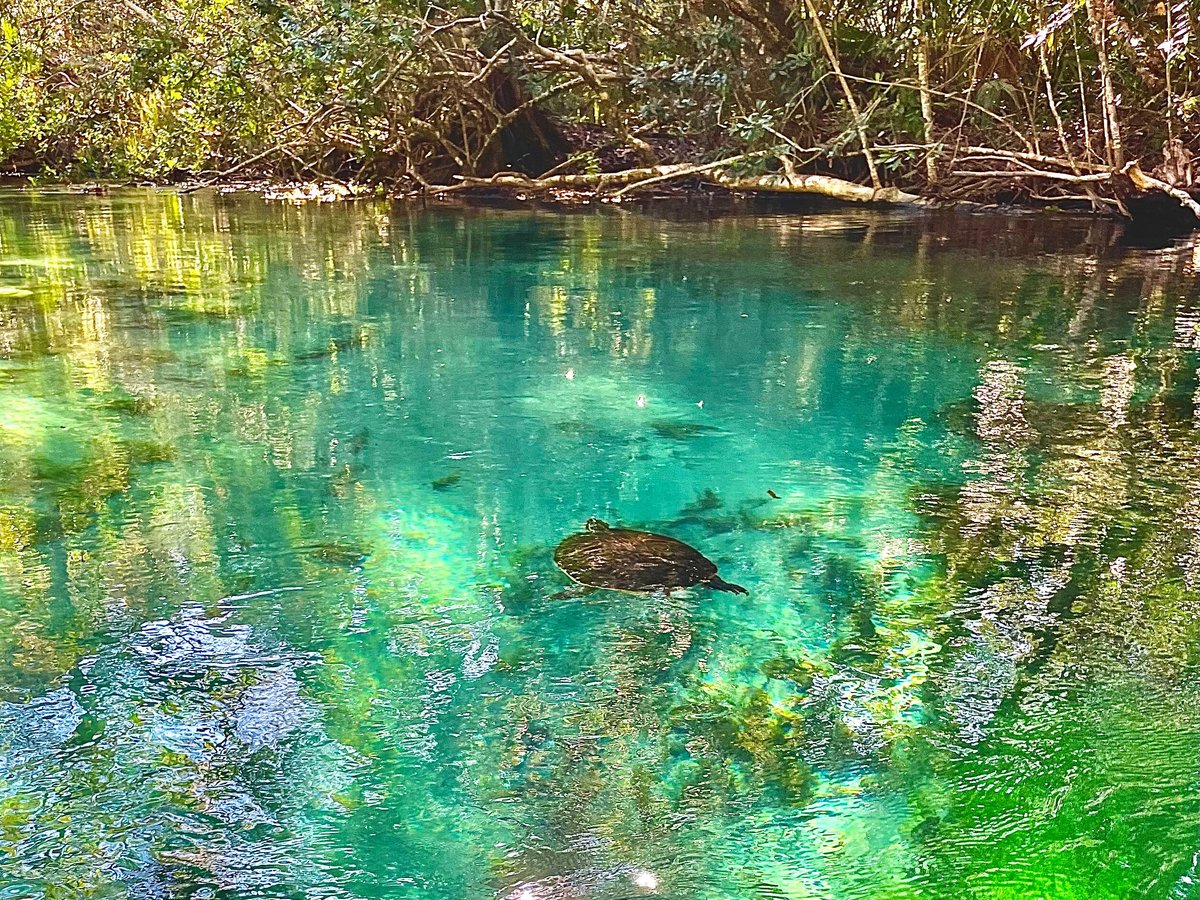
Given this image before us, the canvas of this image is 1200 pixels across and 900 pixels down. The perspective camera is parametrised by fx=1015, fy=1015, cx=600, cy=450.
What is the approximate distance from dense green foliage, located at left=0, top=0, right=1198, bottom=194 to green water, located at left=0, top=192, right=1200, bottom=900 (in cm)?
465

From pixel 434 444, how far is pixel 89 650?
1.54 m

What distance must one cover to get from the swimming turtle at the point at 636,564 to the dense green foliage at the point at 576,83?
5990mm

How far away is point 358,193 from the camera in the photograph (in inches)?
516

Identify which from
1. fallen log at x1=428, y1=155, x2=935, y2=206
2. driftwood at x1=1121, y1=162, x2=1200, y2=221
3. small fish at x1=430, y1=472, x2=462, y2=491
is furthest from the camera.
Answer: fallen log at x1=428, y1=155, x2=935, y2=206

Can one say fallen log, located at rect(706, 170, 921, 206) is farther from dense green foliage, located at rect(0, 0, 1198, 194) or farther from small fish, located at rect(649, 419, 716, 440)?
small fish, located at rect(649, 419, 716, 440)

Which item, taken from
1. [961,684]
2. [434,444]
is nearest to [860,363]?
[434,444]

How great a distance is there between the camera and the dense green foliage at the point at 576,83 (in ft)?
29.9

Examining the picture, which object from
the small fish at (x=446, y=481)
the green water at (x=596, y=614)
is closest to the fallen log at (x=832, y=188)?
the green water at (x=596, y=614)

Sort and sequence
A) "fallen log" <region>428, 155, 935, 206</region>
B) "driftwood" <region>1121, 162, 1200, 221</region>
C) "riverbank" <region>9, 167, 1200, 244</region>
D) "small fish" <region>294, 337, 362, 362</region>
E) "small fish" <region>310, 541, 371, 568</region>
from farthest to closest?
"fallen log" <region>428, 155, 935, 206</region>, "riverbank" <region>9, 167, 1200, 244</region>, "driftwood" <region>1121, 162, 1200, 221</region>, "small fish" <region>294, 337, 362, 362</region>, "small fish" <region>310, 541, 371, 568</region>

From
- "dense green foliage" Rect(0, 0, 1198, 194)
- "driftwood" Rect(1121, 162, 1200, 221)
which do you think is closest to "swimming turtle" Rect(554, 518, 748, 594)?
"dense green foliage" Rect(0, 0, 1198, 194)

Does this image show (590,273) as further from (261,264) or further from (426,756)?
(426,756)

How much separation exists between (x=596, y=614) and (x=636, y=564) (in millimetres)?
201

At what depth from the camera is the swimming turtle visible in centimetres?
256

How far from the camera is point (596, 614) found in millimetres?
2457
